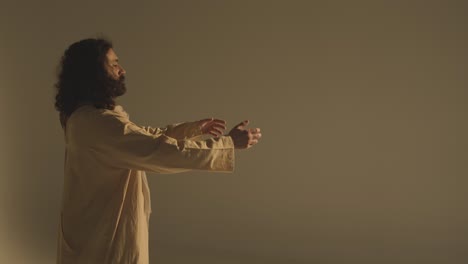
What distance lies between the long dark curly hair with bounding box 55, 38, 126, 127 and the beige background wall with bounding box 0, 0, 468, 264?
1.96 m

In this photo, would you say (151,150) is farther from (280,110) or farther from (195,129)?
(280,110)

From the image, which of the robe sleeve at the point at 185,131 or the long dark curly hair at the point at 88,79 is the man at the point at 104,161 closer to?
the long dark curly hair at the point at 88,79

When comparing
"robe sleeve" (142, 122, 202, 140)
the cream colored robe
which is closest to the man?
the cream colored robe

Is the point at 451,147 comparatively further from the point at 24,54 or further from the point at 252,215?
the point at 24,54

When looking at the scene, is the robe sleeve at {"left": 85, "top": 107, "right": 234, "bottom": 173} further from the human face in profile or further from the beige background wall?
the beige background wall

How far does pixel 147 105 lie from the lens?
4062 mm

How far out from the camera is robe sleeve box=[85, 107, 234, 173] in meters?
1.71

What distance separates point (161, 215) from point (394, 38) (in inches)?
85.7

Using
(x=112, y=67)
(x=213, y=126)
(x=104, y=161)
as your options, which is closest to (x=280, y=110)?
(x=213, y=126)

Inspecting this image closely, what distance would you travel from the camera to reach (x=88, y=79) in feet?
6.16

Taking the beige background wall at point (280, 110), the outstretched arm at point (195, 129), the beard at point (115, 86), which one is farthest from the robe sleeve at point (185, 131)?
the beige background wall at point (280, 110)

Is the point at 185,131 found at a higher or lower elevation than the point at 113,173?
higher

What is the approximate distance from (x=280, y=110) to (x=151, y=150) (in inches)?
93.1

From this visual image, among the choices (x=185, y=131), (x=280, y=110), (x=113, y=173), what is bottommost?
(x=113, y=173)
